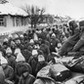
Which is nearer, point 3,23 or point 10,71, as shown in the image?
point 10,71

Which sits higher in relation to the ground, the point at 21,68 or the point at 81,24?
the point at 81,24

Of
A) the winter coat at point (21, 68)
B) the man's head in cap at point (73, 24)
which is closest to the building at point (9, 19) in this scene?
the winter coat at point (21, 68)

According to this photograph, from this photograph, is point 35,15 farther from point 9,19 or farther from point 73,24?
point 73,24

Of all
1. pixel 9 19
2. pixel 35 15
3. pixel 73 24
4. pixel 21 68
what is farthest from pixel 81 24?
pixel 35 15

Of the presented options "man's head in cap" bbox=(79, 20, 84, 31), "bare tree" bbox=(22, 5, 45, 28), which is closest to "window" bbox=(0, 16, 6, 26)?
"bare tree" bbox=(22, 5, 45, 28)

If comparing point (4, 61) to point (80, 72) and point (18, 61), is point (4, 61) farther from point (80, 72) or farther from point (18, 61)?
point (80, 72)

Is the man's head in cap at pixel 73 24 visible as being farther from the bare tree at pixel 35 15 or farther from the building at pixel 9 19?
the bare tree at pixel 35 15

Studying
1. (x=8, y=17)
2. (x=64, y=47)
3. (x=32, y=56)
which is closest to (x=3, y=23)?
(x=8, y=17)

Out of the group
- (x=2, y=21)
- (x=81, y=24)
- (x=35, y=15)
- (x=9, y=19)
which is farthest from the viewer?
(x=35, y=15)

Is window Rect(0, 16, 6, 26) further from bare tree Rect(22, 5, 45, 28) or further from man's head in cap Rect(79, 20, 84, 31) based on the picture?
man's head in cap Rect(79, 20, 84, 31)

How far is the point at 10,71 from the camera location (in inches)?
378

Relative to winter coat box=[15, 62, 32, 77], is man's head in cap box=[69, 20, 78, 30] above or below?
above

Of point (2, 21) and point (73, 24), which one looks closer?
point (73, 24)

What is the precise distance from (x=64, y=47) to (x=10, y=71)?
3.70 m
